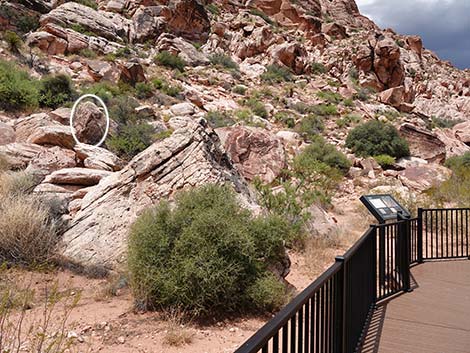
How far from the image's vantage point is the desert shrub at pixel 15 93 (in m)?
14.5

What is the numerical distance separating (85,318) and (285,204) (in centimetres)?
520

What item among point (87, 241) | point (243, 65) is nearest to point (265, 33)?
point (243, 65)

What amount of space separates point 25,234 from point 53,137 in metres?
5.90

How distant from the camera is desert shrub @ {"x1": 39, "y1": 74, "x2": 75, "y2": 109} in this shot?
1634 cm

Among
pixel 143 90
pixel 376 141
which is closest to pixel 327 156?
pixel 376 141

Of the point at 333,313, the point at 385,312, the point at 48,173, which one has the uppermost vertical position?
the point at 48,173

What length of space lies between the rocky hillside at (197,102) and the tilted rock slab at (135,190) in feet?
0.09

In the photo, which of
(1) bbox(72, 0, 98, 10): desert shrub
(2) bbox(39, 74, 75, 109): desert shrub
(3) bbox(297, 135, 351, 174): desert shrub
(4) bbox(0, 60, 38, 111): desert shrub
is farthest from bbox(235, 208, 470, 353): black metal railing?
(1) bbox(72, 0, 98, 10): desert shrub

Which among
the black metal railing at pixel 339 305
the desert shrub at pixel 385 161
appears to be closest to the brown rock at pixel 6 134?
the black metal railing at pixel 339 305

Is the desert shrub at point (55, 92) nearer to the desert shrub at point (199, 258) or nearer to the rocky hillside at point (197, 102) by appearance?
the rocky hillside at point (197, 102)

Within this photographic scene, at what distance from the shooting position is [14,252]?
21.0 ft

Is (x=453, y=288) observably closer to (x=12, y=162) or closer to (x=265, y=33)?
(x=12, y=162)

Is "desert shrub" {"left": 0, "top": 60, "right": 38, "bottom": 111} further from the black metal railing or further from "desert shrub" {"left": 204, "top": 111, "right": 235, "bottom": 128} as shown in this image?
the black metal railing

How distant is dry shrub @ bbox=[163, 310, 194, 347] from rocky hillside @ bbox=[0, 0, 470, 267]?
7.21ft
